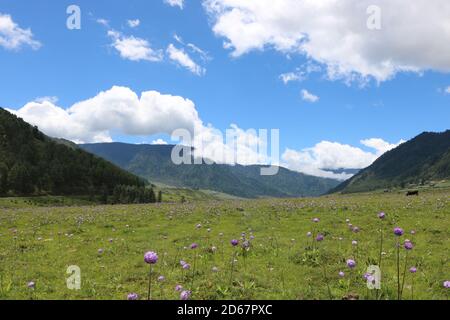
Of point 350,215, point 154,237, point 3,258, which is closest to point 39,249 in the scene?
point 3,258

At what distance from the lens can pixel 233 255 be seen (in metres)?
14.3

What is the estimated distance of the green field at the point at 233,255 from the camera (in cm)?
1118

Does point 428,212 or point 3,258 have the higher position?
point 428,212

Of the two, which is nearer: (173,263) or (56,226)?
(173,263)

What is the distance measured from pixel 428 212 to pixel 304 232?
946cm

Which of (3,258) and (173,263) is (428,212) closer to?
(173,263)

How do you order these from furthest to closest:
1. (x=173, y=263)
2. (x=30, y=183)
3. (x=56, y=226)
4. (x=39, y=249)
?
1. (x=30, y=183)
2. (x=56, y=226)
3. (x=39, y=249)
4. (x=173, y=263)

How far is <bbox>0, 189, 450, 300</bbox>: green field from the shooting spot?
1118 centimetres

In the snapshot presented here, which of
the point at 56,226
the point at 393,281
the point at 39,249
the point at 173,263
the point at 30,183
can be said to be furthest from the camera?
the point at 30,183

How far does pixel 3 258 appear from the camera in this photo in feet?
56.1

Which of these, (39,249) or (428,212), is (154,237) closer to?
(39,249)
